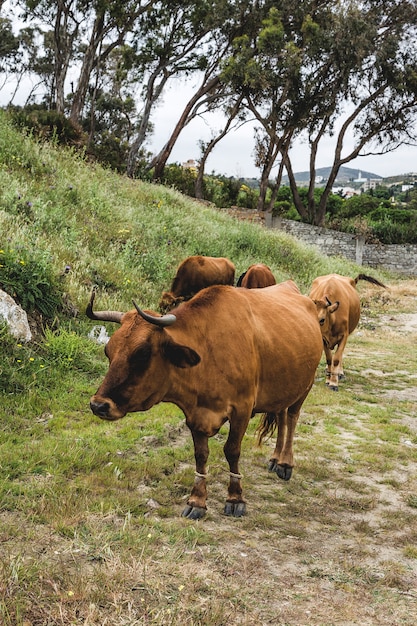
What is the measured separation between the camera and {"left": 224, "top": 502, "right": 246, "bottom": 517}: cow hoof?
4.00 m

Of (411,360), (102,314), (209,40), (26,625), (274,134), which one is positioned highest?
(209,40)

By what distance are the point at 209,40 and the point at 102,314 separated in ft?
82.4

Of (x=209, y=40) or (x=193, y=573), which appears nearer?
(x=193, y=573)

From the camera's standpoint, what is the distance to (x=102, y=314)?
12.3ft

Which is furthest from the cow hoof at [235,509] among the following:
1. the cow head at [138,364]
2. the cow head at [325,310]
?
the cow head at [325,310]

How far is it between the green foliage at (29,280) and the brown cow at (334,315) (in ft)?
11.9

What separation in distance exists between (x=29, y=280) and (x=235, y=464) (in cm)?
412

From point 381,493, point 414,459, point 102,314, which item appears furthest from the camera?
point 414,459

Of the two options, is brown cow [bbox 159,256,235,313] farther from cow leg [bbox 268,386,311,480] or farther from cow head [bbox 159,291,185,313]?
cow leg [bbox 268,386,311,480]

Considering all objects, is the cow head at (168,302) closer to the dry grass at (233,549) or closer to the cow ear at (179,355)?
the dry grass at (233,549)

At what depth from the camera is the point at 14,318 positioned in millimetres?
6430

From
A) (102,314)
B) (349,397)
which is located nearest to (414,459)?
(349,397)

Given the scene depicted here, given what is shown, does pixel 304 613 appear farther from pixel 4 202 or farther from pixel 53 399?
pixel 4 202

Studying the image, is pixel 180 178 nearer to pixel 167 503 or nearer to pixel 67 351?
pixel 67 351
